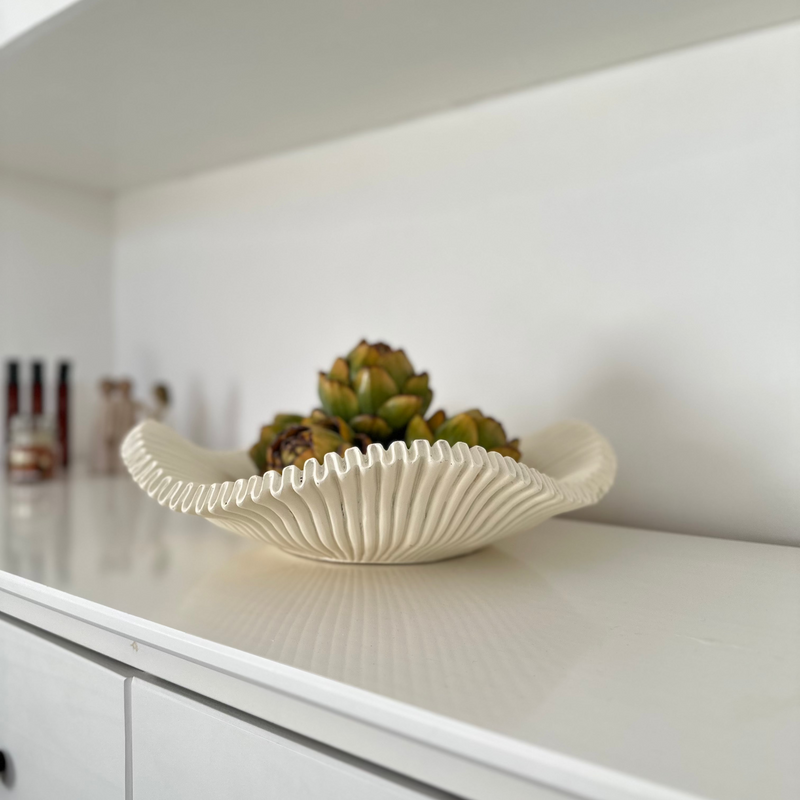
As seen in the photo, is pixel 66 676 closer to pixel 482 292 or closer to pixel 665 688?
pixel 665 688

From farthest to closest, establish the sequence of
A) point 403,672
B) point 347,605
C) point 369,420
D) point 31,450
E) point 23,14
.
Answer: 1. point 31,450
2. point 23,14
3. point 369,420
4. point 347,605
5. point 403,672

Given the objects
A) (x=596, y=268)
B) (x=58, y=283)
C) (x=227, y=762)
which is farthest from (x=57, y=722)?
(x=58, y=283)

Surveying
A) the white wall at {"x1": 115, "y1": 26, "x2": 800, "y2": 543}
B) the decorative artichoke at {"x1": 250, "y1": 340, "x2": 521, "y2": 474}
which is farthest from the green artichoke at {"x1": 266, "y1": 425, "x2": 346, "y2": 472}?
the white wall at {"x1": 115, "y1": 26, "x2": 800, "y2": 543}

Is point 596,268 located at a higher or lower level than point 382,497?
higher

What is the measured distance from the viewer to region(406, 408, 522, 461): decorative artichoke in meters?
0.58

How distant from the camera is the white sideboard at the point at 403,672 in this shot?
309 millimetres

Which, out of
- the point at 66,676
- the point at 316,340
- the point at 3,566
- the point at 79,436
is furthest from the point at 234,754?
the point at 79,436

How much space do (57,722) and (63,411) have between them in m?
0.89

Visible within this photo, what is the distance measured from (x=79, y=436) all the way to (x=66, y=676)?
39.4 inches

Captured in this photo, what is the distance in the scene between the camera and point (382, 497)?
0.50 meters

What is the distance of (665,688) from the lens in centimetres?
36

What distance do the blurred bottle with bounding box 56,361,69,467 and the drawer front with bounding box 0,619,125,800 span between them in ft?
2.56

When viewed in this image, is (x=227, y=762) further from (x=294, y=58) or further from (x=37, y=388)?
(x=37, y=388)

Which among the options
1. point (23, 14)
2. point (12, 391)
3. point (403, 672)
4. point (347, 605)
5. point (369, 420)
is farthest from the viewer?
point (12, 391)
